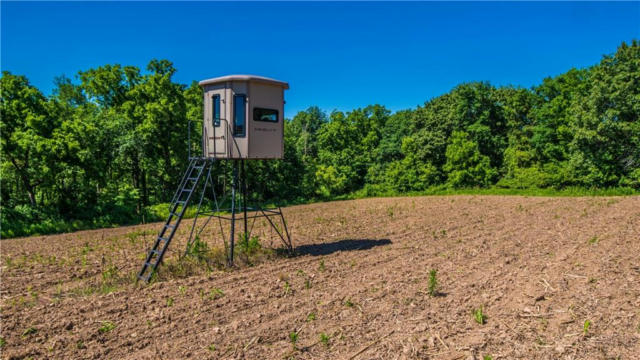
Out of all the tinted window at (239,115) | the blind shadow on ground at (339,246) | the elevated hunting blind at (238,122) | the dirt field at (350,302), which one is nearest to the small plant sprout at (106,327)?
the dirt field at (350,302)

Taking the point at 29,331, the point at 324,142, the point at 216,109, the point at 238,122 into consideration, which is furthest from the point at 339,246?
the point at 324,142

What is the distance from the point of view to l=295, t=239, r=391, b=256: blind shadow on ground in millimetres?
13194

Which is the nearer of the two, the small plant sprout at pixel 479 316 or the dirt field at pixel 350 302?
the dirt field at pixel 350 302

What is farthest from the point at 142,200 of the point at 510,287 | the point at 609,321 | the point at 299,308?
the point at 609,321

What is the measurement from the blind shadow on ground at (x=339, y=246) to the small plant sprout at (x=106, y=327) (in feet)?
21.5

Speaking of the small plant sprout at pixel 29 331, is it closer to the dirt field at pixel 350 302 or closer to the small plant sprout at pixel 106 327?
the dirt field at pixel 350 302

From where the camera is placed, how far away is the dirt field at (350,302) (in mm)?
6348

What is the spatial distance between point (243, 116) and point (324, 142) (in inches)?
1885

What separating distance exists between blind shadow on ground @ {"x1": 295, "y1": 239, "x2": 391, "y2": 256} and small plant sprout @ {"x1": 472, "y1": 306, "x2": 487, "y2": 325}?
621 cm

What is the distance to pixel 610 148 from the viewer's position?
31703 mm

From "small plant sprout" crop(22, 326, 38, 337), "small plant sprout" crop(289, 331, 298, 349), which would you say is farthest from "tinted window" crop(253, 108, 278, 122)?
"small plant sprout" crop(22, 326, 38, 337)

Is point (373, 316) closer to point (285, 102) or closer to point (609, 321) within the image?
point (609, 321)

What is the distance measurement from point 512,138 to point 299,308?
4185 cm

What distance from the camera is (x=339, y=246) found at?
14.1m
